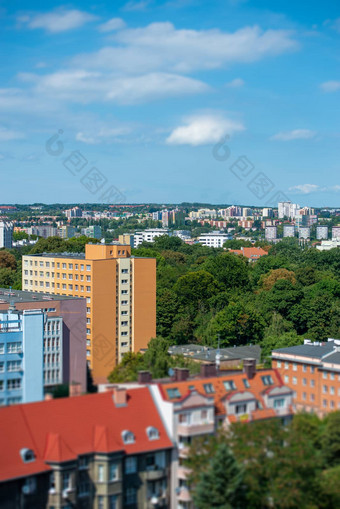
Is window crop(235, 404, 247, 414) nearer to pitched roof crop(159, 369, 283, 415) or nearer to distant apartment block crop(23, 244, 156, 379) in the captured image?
pitched roof crop(159, 369, 283, 415)

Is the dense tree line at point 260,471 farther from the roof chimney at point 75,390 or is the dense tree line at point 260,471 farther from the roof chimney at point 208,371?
the roof chimney at point 75,390

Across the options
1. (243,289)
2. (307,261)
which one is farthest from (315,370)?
(307,261)

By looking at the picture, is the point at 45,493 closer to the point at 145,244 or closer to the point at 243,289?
the point at 243,289

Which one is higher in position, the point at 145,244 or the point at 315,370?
the point at 145,244

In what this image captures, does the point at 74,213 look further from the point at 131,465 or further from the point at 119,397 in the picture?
the point at 131,465

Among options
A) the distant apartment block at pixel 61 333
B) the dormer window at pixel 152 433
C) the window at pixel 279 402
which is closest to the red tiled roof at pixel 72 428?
the dormer window at pixel 152 433

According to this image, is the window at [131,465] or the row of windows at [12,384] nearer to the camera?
the window at [131,465]

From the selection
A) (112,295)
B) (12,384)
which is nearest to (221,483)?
(12,384)
